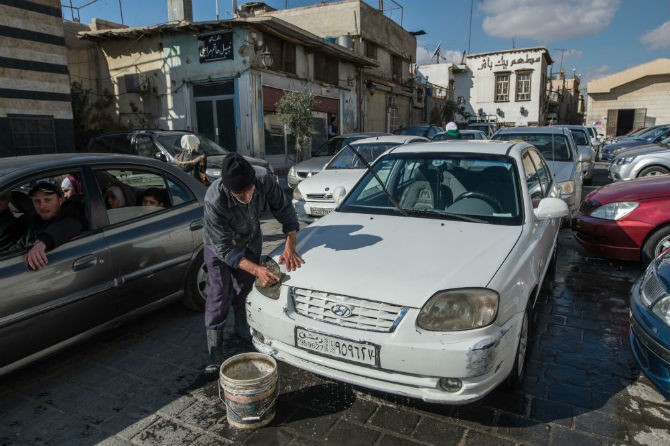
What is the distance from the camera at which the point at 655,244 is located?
510 centimetres

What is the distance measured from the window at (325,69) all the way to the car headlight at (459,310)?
55.7ft

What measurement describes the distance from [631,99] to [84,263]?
42.6 metres

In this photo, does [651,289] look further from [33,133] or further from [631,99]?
[631,99]

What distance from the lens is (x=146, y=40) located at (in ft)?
50.3

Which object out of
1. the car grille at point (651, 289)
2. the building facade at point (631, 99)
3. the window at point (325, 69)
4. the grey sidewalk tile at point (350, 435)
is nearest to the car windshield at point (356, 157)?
the car grille at point (651, 289)

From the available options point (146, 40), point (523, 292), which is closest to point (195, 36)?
point (146, 40)

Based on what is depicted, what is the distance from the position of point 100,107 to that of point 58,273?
47.7 feet

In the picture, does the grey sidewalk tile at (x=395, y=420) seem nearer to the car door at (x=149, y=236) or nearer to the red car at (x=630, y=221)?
the car door at (x=149, y=236)

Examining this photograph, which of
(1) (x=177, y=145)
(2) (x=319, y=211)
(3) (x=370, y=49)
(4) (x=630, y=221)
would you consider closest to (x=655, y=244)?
(4) (x=630, y=221)

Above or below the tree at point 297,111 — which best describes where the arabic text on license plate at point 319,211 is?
below

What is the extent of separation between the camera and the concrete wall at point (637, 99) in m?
34.9

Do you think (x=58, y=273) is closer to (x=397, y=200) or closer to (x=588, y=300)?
(x=397, y=200)

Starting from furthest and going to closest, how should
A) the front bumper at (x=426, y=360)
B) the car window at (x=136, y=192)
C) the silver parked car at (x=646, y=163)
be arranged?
1. the silver parked car at (x=646, y=163)
2. the car window at (x=136, y=192)
3. the front bumper at (x=426, y=360)

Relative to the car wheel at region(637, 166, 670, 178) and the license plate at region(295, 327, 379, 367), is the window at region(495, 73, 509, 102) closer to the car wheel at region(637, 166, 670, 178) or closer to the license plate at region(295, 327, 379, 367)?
the car wheel at region(637, 166, 670, 178)
